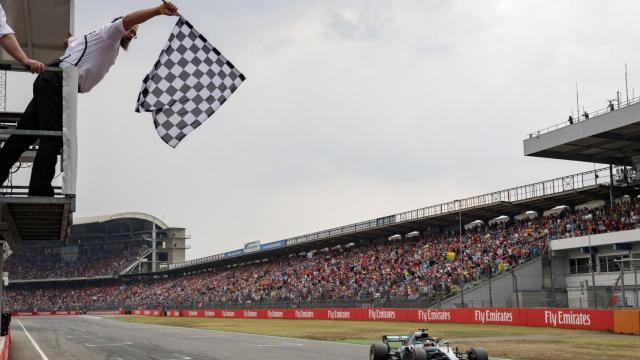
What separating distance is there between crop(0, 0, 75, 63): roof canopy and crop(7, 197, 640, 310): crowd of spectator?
106 ft

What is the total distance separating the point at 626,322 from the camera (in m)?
25.7

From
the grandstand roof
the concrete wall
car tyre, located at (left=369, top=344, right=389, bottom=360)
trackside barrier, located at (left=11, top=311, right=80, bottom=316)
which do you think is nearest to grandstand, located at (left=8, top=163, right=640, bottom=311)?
the concrete wall

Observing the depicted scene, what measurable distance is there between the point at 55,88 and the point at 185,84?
2.27 meters

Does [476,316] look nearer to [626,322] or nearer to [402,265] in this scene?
[626,322]

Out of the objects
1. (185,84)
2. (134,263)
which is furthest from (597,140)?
(134,263)

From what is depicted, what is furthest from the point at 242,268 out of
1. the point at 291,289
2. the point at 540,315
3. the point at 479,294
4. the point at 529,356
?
the point at 529,356

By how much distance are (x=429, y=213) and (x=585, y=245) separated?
15.6 meters

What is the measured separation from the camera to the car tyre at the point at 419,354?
13344mm

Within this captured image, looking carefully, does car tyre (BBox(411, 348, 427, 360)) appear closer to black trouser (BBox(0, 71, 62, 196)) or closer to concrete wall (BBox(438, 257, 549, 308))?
black trouser (BBox(0, 71, 62, 196))

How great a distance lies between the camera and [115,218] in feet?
352

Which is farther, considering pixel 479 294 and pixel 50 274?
pixel 50 274

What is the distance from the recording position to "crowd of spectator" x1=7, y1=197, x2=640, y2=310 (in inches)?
1626

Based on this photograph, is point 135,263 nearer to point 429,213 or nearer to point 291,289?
point 291,289

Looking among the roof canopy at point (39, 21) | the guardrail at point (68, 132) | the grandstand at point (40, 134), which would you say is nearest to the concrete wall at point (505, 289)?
the roof canopy at point (39, 21)
